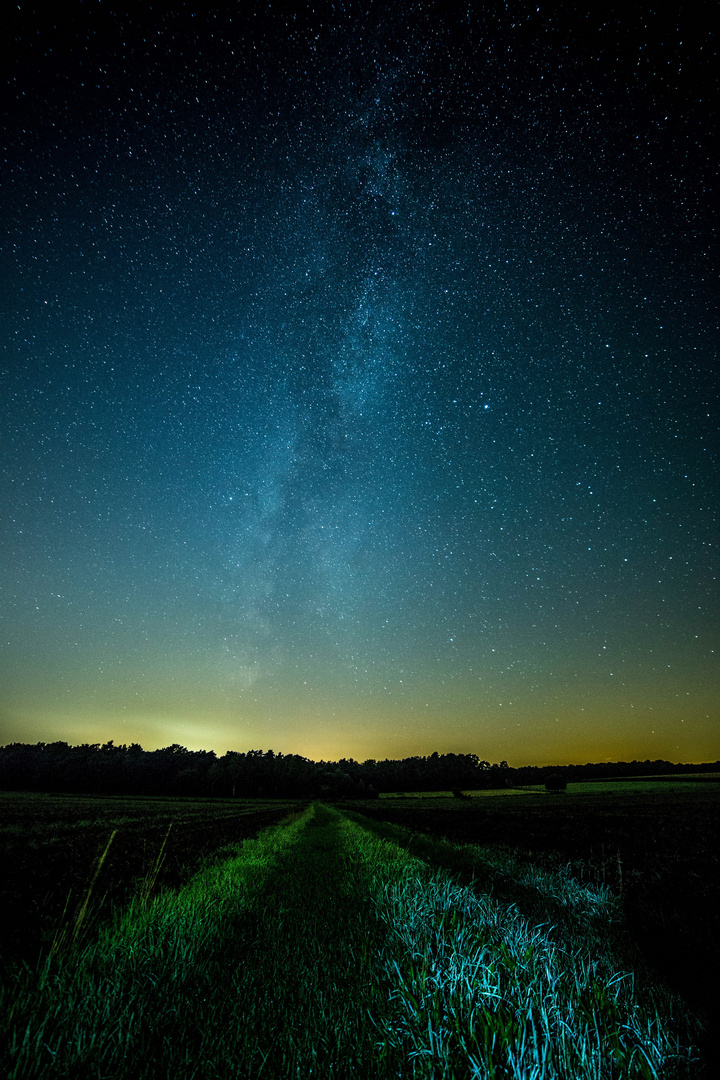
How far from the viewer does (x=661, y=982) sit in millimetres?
5215

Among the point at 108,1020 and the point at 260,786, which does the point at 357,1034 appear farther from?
the point at 260,786

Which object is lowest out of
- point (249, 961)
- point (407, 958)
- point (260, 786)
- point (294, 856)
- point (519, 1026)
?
point (260, 786)

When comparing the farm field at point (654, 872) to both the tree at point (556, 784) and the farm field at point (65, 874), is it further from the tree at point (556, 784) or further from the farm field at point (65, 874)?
the tree at point (556, 784)

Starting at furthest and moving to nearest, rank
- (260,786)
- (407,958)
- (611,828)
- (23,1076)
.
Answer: (260,786) < (611,828) < (407,958) < (23,1076)

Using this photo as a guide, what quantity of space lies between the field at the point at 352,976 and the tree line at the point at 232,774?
4310 inches

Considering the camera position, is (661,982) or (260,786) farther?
(260,786)

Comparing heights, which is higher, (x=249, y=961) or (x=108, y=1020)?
(x=108, y=1020)

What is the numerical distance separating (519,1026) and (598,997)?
0.48 m

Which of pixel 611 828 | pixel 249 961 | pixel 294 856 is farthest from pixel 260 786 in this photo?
pixel 249 961

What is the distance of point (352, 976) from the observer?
4.16m

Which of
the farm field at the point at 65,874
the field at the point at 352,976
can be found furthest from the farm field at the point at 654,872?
the farm field at the point at 65,874

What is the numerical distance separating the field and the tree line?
109 m

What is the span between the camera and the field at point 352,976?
2.43 m

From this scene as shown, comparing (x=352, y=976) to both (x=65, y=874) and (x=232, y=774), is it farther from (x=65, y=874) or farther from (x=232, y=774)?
(x=232, y=774)
